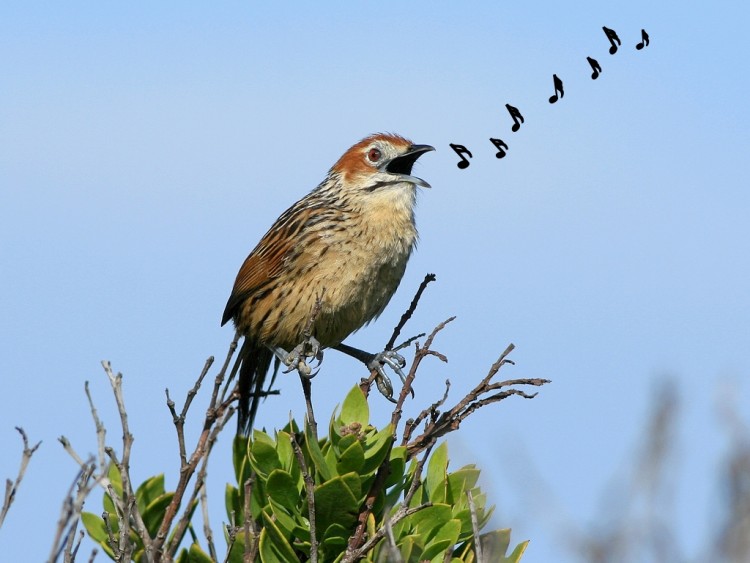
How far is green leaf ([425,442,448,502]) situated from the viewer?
13.6 ft

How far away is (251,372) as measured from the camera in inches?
260

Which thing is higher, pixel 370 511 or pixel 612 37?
pixel 612 37

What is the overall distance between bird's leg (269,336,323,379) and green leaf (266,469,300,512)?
1.20 m

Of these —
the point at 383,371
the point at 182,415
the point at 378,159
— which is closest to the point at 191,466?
the point at 182,415

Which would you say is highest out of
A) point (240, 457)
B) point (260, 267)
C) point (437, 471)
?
point (260, 267)

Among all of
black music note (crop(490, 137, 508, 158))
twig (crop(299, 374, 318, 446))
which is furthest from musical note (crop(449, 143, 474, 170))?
twig (crop(299, 374, 318, 446))

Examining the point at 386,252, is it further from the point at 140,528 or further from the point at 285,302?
the point at 140,528

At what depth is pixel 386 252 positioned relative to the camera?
6090 mm

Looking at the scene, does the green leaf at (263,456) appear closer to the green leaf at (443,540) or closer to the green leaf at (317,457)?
the green leaf at (317,457)

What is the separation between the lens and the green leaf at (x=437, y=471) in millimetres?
4148

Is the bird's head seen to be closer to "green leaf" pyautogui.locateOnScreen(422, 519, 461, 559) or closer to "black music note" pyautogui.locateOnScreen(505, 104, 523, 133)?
"black music note" pyautogui.locateOnScreen(505, 104, 523, 133)

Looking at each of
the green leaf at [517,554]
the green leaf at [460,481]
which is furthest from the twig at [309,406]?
the green leaf at [517,554]

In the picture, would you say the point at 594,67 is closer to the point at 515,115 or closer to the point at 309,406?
the point at 515,115

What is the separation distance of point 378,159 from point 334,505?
3.16m
